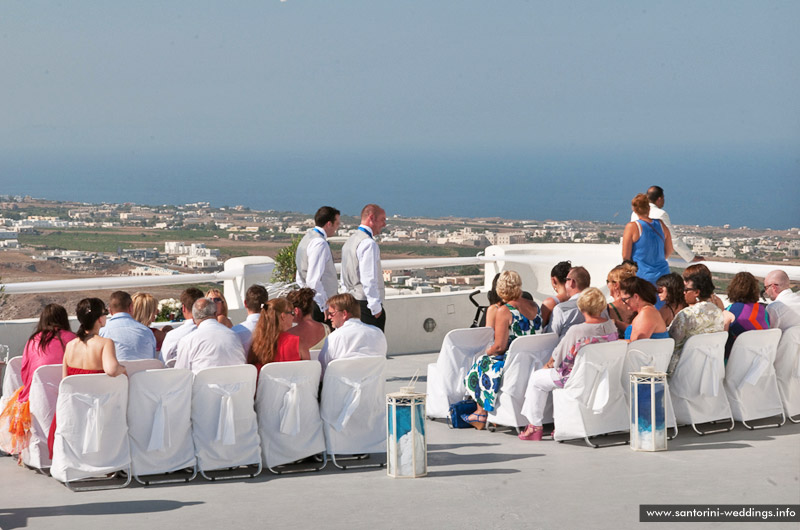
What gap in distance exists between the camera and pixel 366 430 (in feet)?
17.6

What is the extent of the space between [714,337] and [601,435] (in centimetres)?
87

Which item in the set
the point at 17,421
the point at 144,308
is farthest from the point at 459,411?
the point at 17,421

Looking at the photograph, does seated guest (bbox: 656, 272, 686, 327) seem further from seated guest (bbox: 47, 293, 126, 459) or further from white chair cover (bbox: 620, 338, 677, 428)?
seated guest (bbox: 47, 293, 126, 459)

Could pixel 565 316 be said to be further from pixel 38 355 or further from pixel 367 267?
pixel 38 355

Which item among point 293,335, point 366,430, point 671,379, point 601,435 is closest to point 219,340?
point 293,335

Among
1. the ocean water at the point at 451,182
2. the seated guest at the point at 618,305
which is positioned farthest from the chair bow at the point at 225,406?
the ocean water at the point at 451,182

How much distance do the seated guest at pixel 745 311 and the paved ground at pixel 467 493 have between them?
826 millimetres

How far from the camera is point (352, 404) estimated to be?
5285 mm

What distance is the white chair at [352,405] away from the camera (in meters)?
5.26

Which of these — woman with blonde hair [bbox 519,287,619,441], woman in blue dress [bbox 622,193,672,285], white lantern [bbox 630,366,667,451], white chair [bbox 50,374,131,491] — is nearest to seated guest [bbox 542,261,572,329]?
woman with blonde hair [bbox 519,287,619,441]

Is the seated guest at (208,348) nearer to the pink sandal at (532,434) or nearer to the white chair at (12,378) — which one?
the white chair at (12,378)

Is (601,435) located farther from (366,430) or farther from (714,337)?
(366,430)

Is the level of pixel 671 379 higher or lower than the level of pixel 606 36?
lower

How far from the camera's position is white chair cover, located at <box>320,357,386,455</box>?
17.3 feet
